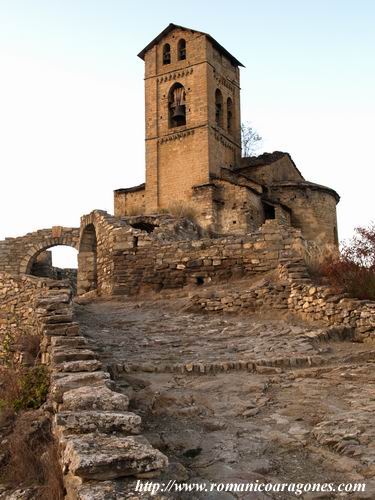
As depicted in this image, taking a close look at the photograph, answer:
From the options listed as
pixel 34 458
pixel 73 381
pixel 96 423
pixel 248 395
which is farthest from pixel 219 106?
pixel 96 423

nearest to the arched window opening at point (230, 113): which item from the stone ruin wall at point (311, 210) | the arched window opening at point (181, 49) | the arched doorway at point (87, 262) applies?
the arched window opening at point (181, 49)

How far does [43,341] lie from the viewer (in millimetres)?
6902

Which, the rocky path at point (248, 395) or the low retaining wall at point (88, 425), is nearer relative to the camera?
the low retaining wall at point (88, 425)

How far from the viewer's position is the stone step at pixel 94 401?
13.6 ft

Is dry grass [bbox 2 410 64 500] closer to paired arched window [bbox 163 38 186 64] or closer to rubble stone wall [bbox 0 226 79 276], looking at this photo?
rubble stone wall [bbox 0 226 79 276]

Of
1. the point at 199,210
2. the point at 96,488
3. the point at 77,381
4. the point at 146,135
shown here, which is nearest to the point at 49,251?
the point at 199,210

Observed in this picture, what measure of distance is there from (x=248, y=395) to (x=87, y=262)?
43.7 feet

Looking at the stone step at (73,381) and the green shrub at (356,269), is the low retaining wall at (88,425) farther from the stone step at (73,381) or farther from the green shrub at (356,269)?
the green shrub at (356,269)

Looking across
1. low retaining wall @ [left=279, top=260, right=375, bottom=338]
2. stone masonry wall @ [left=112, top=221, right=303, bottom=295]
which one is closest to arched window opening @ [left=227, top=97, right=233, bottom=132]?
stone masonry wall @ [left=112, top=221, right=303, bottom=295]

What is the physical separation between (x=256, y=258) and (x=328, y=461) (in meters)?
8.46

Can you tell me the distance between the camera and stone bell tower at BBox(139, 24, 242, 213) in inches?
1286

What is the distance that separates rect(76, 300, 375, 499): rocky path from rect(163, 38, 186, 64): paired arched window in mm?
28236

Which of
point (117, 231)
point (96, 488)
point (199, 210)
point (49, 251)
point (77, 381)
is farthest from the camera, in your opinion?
point (199, 210)

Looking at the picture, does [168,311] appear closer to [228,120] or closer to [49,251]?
[49,251]
